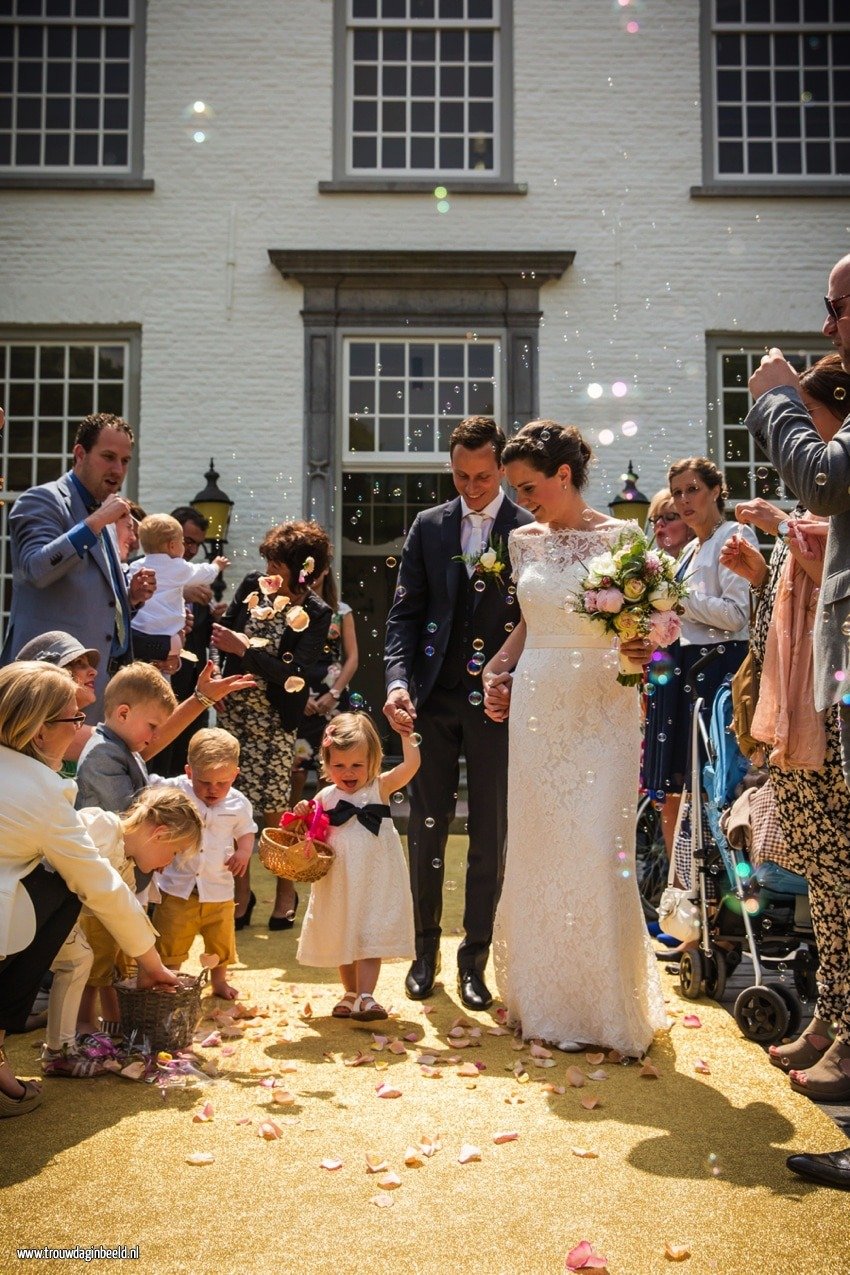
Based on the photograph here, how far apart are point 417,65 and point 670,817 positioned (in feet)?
26.2

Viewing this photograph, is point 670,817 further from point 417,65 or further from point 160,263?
point 417,65

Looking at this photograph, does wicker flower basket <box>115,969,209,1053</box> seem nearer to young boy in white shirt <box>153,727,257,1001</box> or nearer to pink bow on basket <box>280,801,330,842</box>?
young boy in white shirt <box>153,727,257,1001</box>

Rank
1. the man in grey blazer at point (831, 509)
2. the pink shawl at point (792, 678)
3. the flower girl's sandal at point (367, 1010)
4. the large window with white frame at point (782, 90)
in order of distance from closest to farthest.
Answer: the man in grey blazer at point (831, 509) → the pink shawl at point (792, 678) → the flower girl's sandal at point (367, 1010) → the large window with white frame at point (782, 90)

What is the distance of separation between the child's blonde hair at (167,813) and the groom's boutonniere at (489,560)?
1436 mm

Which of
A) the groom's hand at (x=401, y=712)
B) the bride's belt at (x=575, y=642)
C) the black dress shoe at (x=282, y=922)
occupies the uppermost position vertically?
the bride's belt at (x=575, y=642)

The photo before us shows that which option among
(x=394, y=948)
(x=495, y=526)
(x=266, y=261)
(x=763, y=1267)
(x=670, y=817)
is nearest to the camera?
(x=763, y=1267)

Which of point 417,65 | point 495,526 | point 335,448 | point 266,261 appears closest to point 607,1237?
point 495,526

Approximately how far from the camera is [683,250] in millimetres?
10508

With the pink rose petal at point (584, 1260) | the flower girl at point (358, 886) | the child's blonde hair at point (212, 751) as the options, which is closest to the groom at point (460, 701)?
the flower girl at point (358, 886)

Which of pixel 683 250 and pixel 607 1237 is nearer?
pixel 607 1237

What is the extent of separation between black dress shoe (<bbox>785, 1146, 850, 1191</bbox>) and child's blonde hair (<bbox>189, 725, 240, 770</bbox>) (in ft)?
8.19

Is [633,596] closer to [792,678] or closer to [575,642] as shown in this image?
[575,642]

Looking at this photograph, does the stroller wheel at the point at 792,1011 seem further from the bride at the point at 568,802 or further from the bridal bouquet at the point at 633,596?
the bridal bouquet at the point at 633,596

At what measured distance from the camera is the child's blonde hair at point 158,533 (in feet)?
20.5
